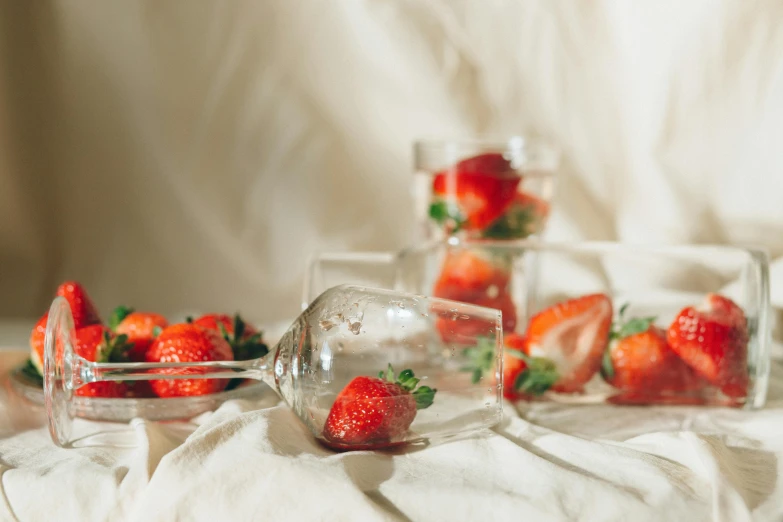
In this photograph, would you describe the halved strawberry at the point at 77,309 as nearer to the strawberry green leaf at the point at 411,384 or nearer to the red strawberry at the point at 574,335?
the strawberry green leaf at the point at 411,384

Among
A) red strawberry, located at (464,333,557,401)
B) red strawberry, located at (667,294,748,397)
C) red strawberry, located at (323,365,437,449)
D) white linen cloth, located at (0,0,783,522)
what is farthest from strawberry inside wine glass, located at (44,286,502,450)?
white linen cloth, located at (0,0,783,522)

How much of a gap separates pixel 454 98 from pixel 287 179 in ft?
0.99

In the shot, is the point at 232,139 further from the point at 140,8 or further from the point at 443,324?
the point at 443,324

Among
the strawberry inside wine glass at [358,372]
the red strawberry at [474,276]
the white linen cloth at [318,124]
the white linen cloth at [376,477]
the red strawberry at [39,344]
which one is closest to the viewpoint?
the white linen cloth at [376,477]

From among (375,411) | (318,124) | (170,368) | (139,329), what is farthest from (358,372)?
(318,124)

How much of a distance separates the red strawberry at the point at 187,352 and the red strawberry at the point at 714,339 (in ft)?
1.49

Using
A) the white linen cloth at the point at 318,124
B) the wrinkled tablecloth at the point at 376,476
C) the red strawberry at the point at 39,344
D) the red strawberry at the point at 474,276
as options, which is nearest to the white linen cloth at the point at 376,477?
the wrinkled tablecloth at the point at 376,476

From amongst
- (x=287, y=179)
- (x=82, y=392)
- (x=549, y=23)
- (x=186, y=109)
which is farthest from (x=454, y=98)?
(x=82, y=392)

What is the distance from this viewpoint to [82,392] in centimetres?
78

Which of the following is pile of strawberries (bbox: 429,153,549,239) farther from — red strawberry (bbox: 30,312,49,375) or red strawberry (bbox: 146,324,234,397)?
red strawberry (bbox: 30,312,49,375)

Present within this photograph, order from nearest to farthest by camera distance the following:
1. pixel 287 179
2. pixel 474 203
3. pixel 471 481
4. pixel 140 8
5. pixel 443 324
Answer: pixel 471 481, pixel 443 324, pixel 474 203, pixel 140 8, pixel 287 179

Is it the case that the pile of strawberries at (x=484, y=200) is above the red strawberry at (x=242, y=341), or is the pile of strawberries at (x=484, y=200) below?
above

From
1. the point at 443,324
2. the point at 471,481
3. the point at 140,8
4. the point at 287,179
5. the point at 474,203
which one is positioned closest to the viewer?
the point at 471,481

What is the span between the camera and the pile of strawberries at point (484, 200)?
3.29 feet
